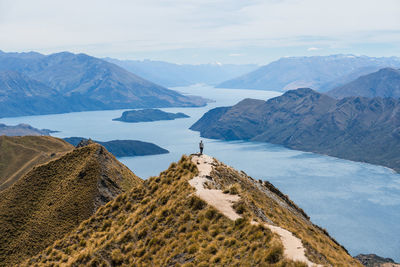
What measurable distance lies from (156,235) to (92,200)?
23.4 m

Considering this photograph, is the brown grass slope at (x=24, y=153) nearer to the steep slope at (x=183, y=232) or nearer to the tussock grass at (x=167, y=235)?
the tussock grass at (x=167, y=235)

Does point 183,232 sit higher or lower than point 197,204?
lower

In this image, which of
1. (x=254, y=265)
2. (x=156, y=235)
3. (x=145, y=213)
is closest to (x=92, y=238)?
(x=145, y=213)

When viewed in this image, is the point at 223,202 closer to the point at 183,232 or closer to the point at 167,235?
the point at 183,232

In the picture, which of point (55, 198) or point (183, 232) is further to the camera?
point (55, 198)

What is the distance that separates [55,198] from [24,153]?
380ft

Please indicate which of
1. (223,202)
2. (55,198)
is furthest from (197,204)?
(55,198)

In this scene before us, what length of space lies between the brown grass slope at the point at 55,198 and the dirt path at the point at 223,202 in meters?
17.9

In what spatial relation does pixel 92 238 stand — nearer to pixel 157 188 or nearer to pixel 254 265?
pixel 157 188

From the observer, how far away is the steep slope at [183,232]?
23.0 meters

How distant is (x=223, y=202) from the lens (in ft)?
95.7

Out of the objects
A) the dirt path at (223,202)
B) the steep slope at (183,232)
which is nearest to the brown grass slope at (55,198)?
the steep slope at (183,232)

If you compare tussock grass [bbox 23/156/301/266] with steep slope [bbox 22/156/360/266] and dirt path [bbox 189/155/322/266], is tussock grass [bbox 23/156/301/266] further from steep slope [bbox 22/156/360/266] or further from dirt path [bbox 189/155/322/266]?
dirt path [bbox 189/155/322/266]

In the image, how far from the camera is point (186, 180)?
114 feet
